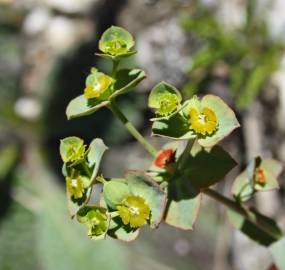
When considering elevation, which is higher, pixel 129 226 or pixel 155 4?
pixel 129 226

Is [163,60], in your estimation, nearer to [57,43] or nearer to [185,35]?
[185,35]

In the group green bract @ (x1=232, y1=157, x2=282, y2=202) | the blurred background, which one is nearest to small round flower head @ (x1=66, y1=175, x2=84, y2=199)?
green bract @ (x1=232, y1=157, x2=282, y2=202)

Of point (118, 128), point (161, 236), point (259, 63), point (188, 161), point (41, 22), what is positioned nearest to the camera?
point (188, 161)

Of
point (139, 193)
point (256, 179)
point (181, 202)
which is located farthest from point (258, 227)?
point (139, 193)

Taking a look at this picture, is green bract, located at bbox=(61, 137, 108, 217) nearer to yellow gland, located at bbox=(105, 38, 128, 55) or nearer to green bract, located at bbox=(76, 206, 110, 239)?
green bract, located at bbox=(76, 206, 110, 239)

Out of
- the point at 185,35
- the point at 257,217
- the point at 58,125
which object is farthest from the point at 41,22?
the point at 257,217

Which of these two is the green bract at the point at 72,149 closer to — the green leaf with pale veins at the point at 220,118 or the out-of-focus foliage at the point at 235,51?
the green leaf with pale veins at the point at 220,118
